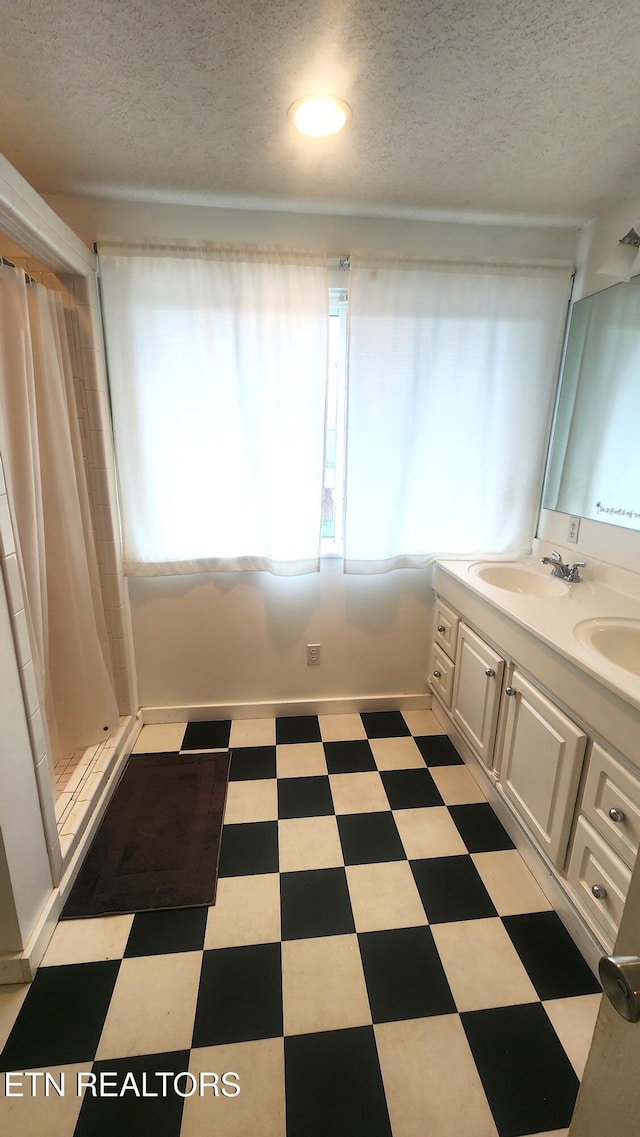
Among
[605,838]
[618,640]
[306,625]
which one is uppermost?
[618,640]

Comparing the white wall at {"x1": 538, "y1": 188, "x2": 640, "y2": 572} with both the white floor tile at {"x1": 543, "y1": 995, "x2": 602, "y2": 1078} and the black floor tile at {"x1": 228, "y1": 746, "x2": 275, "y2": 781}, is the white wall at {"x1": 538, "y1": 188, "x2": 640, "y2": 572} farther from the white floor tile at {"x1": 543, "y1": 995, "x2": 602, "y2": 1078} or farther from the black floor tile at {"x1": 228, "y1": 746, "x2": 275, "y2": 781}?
the black floor tile at {"x1": 228, "y1": 746, "x2": 275, "y2": 781}

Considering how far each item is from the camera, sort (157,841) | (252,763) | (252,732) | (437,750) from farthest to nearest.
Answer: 1. (252,732)
2. (437,750)
3. (252,763)
4. (157,841)

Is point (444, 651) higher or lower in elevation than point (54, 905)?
higher

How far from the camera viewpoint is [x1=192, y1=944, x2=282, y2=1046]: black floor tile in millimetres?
1183

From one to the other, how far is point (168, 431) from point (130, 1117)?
2083mm

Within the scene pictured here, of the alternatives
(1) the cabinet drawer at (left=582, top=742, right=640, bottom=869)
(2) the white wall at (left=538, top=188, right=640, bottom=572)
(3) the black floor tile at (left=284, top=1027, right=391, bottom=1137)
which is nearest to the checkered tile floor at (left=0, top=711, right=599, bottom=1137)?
(3) the black floor tile at (left=284, top=1027, right=391, bottom=1137)

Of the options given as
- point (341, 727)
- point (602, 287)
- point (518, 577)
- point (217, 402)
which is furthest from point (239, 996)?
point (602, 287)

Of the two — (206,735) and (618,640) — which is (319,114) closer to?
(618,640)

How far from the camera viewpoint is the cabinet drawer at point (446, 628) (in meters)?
2.20

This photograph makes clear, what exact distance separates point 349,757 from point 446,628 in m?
0.77

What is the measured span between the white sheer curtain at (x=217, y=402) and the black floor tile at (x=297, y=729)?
0.85 meters

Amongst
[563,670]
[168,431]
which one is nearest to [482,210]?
[168,431]

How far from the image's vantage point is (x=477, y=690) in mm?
1977

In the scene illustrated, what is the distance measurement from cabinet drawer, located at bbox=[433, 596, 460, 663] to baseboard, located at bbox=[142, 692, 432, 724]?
401mm
